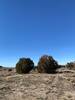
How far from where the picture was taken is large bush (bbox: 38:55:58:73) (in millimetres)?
21859

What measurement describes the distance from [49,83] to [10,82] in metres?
3.49

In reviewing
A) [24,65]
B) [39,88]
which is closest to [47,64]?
[24,65]

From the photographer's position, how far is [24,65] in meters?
22.7

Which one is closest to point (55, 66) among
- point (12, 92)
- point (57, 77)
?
point (57, 77)

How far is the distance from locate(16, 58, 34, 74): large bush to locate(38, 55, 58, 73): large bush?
1333 millimetres

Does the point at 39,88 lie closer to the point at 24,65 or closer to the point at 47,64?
the point at 47,64

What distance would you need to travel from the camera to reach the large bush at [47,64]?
71.7 ft

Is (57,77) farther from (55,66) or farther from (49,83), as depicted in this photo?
(55,66)

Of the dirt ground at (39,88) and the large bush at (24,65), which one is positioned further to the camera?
the large bush at (24,65)

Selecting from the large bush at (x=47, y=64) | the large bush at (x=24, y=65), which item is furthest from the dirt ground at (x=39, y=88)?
the large bush at (x=24, y=65)

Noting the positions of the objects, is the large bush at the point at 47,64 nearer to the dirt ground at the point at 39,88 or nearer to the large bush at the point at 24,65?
the large bush at the point at 24,65

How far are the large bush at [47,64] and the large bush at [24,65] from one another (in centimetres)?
133

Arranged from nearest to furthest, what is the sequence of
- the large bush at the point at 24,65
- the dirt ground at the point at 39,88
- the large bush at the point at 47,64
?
the dirt ground at the point at 39,88, the large bush at the point at 47,64, the large bush at the point at 24,65

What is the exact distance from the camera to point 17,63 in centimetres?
2370
